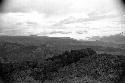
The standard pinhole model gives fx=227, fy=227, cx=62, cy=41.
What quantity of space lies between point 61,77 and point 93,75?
202 inches

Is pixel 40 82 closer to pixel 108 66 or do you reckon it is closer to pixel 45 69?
pixel 45 69

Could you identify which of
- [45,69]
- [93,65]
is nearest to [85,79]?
[93,65]

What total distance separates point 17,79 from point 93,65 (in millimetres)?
12763

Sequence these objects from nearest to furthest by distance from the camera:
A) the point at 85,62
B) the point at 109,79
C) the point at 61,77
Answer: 1. the point at 109,79
2. the point at 61,77
3. the point at 85,62

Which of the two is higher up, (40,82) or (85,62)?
(85,62)

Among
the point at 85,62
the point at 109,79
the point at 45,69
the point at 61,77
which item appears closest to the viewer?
the point at 109,79

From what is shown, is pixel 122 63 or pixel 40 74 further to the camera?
pixel 40 74

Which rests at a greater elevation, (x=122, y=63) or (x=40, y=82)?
(x=122, y=63)

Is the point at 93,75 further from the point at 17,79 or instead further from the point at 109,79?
the point at 17,79

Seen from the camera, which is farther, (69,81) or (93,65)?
(93,65)

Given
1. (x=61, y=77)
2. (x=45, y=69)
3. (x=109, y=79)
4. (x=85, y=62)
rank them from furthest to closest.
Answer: (x=45, y=69), (x=85, y=62), (x=61, y=77), (x=109, y=79)

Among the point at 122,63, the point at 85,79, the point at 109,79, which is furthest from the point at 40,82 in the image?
the point at 122,63

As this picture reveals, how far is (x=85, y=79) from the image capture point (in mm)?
34750

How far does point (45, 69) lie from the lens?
41562 millimetres
